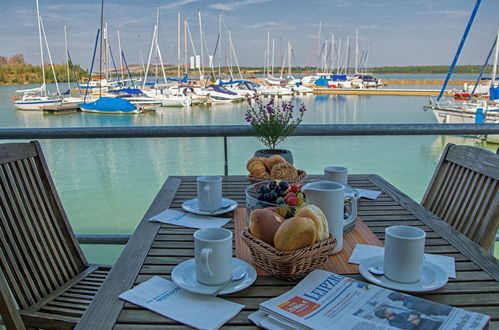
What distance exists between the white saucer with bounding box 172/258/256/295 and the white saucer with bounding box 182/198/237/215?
0.46 meters

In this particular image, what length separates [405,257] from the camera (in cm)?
93

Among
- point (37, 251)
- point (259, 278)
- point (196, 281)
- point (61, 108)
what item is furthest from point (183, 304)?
point (61, 108)

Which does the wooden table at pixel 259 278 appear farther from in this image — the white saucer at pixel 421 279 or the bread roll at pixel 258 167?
the bread roll at pixel 258 167

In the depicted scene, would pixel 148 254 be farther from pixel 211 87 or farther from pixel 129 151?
pixel 211 87

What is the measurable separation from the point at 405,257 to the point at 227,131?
1.65 m

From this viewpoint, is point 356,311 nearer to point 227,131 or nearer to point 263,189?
point 263,189

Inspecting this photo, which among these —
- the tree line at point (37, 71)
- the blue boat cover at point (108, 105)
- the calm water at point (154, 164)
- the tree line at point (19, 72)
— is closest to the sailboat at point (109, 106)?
the blue boat cover at point (108, 105)

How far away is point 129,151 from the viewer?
29.0ft

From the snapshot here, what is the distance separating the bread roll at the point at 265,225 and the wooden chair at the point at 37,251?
755 mm

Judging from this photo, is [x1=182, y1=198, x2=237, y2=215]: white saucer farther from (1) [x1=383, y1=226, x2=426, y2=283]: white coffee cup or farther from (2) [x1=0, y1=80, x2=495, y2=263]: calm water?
(2) [x1=0, y1=80, x2=495, y2=263]: calm water

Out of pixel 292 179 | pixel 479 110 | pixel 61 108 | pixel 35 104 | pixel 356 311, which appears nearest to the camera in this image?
pixel 356 311

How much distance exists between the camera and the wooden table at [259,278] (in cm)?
83

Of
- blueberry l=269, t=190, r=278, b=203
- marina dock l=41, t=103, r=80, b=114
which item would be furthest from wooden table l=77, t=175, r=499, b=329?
marina dock l=41, t=103, r=80, b=114

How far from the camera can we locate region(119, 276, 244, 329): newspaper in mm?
805
